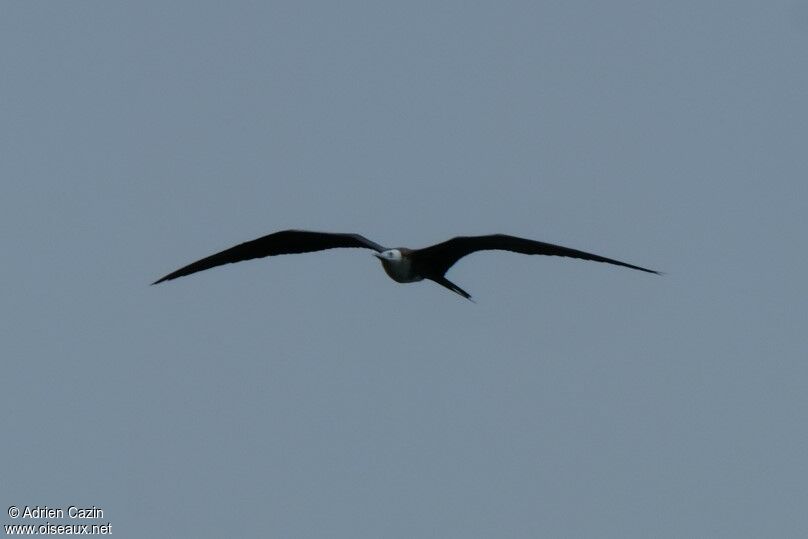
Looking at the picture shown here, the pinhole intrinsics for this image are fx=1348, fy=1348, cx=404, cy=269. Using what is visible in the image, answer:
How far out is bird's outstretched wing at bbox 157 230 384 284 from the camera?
54.9 ft

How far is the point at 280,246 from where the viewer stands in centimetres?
1733

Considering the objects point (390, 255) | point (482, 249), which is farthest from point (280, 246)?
point (482, 249)

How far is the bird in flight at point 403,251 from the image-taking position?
625 inches

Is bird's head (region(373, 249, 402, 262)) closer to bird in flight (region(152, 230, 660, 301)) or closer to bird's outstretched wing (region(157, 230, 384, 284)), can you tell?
bird in flight (region(152, 230, 660, 301))

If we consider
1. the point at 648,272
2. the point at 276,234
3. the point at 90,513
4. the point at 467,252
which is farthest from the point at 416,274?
the point at 90,513

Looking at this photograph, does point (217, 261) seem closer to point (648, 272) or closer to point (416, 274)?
point (416, 274)

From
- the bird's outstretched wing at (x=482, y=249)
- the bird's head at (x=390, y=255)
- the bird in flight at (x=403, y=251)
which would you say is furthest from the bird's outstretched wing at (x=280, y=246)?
the bird's outstretched wing at (x=482, y=249)

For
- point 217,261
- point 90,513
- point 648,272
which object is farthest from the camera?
point 217,261

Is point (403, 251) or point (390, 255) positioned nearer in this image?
point (390, 255)

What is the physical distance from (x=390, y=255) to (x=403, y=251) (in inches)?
9.9

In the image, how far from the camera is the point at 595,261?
15.8 metres

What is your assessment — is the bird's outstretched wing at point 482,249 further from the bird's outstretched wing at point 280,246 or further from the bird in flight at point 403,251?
the bird's outstretched wing at point 280,246

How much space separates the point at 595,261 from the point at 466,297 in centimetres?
166

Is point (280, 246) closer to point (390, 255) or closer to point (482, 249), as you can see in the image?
point (390, 255)
